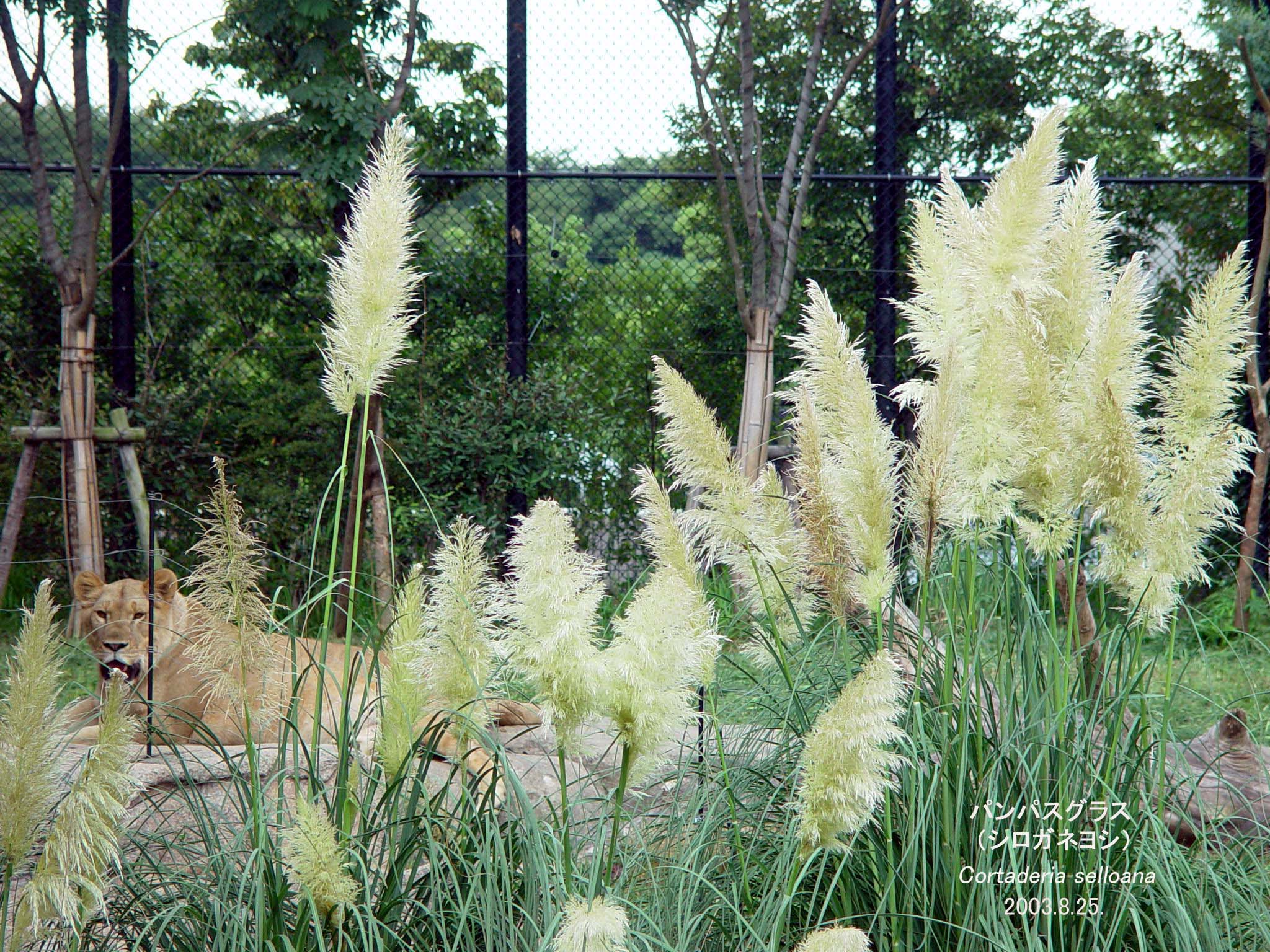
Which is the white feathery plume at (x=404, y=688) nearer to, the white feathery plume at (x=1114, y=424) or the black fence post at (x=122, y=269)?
the white feathery plume at (x=1114, y=424)

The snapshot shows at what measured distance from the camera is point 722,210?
6172mm

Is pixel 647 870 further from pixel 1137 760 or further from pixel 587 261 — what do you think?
pixel 587 261

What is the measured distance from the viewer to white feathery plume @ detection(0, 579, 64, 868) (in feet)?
4.89

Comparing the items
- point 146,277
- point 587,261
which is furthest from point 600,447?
point 146,277

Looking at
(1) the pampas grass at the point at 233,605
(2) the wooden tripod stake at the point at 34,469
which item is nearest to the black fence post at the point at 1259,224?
(2) the wooden tripod stake at the point at 34,469

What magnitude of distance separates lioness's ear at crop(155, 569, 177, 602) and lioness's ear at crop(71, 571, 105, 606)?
10.9 inches

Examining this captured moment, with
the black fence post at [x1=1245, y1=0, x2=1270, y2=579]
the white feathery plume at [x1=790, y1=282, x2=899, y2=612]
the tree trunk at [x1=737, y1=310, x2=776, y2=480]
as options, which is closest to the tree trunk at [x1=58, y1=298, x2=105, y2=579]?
the tree trunk at [x1=737, y1=310, x2=776, y2=480]

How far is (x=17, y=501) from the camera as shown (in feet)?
17.3

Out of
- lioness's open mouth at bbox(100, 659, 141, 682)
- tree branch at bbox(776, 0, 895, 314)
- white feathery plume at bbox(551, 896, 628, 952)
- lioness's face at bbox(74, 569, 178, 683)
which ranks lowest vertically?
lioness's open mouth at bbox(100, 659, 141, 682)

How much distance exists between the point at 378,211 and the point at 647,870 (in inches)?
49.8

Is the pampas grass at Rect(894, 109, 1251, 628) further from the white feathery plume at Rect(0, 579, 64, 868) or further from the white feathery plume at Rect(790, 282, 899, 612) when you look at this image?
the white feathery plume at Rect(0, 579, 64, 868)

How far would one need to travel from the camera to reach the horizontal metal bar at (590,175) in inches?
248

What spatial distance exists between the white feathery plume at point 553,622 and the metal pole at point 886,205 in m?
5.37

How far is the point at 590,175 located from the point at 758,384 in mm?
1715
